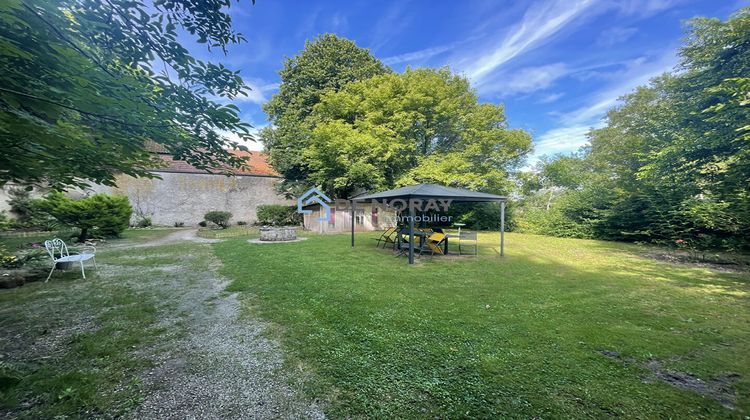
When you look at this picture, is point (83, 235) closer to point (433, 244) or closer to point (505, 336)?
point (433, 244)

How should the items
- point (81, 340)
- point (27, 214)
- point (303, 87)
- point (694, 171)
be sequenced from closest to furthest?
1. point (81, 340)
2. point (694, 171)
3. point (27, 214)
4. point (303, 87)

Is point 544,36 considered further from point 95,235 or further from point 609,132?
point 95,235

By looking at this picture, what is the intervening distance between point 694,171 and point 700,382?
1044 cm

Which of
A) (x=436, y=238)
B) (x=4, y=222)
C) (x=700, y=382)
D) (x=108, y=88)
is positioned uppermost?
(x=108, y=88)

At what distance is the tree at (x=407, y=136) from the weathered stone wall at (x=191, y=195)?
21.4 ft

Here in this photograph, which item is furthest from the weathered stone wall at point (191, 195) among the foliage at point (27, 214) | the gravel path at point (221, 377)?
the gravel path at point (221, 377)

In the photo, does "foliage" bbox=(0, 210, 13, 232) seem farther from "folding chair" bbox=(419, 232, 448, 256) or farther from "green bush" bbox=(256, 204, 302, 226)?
"folding chair" bbox=(419, 232, 448, 256)

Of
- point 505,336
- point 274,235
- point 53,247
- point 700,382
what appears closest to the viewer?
point 700,382

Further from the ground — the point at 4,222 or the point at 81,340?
the point at 4,222

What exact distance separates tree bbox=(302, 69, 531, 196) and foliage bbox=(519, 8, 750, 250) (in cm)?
519

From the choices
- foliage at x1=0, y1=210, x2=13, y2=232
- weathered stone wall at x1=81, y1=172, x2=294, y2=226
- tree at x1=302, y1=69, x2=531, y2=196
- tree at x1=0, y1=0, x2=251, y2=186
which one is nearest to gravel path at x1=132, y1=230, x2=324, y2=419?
tree at x1=0, y1=0, x2=251, y2=186

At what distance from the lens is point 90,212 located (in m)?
11.3

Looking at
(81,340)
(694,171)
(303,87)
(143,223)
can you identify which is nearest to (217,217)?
(143,223)

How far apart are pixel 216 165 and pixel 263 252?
21.4 ft
